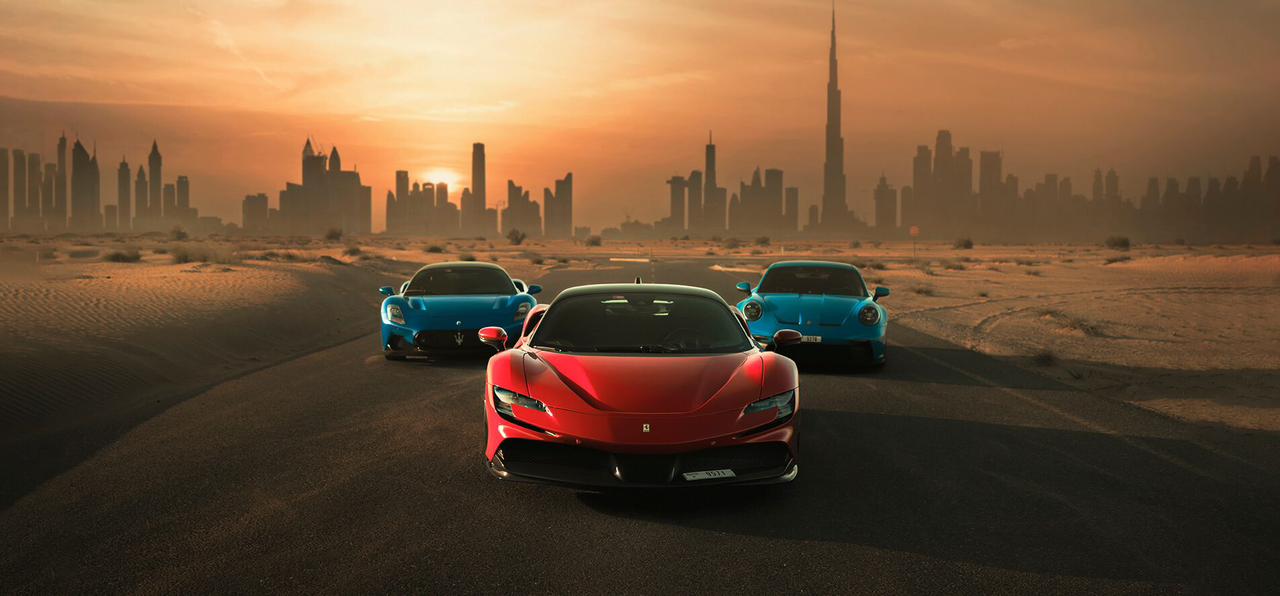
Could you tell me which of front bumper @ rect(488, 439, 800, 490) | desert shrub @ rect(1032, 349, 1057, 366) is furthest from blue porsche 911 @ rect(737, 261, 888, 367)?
front bumper @ rect(488, 439, 800, 490)

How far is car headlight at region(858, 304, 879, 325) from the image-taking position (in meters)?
12.2

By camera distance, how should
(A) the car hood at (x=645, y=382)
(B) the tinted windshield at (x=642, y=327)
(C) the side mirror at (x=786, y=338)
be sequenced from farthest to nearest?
(C) the side mirror at (x=786, y=338)
(B) the tinted windshield at (x=642, y=327)
(A) the car hood at (x=645, y=382)

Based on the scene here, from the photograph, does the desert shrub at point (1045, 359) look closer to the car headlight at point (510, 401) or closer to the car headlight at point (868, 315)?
the car headlight at point (868, 315)

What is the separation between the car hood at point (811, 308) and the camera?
481 inches

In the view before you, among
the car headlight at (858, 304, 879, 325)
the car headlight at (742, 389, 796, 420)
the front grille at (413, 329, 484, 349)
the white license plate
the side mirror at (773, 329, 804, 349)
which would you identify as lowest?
the white license plate

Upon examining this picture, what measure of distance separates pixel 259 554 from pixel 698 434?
2.43m

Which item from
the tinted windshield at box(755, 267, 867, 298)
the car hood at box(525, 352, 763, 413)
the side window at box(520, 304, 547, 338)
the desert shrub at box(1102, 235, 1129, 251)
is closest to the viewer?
the car hood at box(525, 352, 763, 413)

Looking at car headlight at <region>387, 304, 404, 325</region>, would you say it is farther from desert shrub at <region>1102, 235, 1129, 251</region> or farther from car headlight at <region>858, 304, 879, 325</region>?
desert shrub at <region>1102, 235, 1129, 251</region>

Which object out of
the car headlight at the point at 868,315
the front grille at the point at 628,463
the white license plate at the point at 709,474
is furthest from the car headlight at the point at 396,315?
the white license plate at the point at 709,474

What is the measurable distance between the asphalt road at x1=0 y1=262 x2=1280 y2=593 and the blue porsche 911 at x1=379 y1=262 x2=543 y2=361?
346 centimetres

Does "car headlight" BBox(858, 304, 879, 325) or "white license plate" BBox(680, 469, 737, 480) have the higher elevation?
"car headlight" BBox(858, 304, 879, 325)

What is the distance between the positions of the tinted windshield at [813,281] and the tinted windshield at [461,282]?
383 centimetres

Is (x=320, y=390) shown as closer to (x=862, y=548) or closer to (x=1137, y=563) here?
(x=862, y=548)

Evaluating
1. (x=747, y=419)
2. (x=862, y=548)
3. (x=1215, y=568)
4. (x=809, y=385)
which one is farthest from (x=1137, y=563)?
(x=809, y=385)
